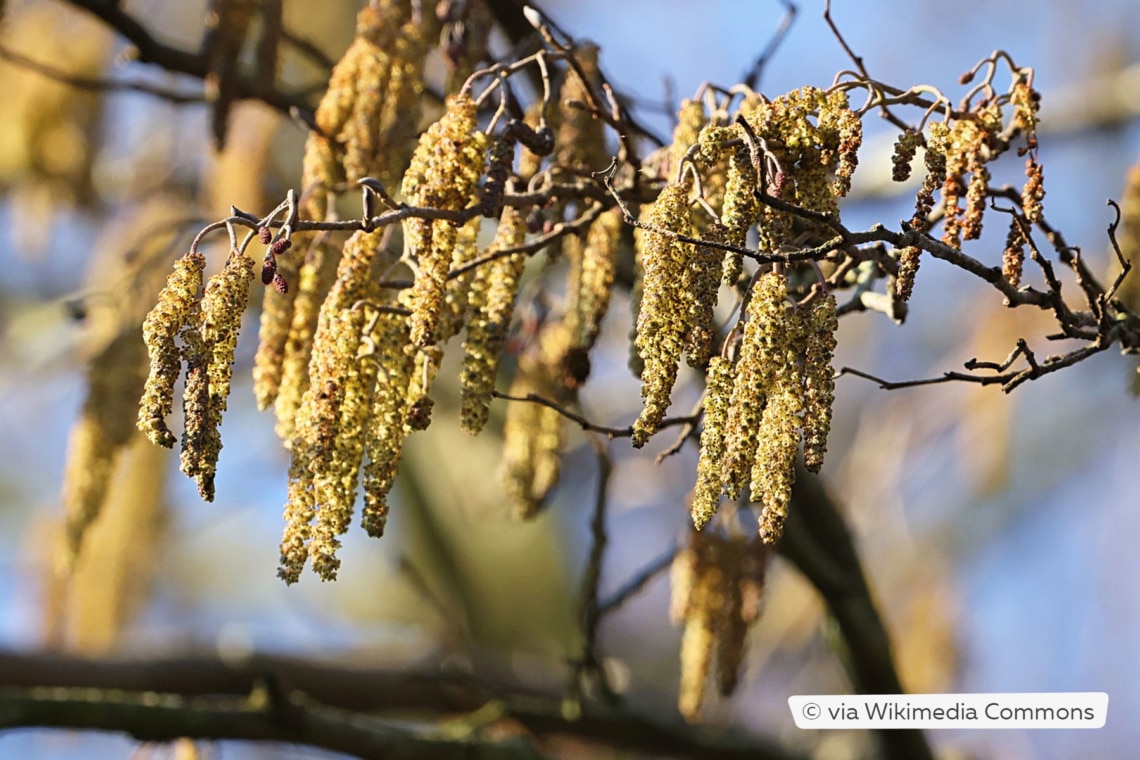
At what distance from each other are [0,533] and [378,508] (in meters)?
9.80

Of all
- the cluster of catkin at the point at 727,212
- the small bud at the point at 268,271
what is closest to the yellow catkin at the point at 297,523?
the small bud at the point at 268,271

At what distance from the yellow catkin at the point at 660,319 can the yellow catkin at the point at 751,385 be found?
7cm

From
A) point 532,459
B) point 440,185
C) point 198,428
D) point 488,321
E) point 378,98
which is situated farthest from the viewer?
point 532,459

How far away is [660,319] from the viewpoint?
1.40 metres

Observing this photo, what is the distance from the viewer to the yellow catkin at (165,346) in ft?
4.41

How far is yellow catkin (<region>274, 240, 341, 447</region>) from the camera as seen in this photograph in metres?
1.77

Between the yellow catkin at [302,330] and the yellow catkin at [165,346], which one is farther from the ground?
the yellow catkin at [302,330]

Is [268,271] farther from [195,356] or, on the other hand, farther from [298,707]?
[298,707]

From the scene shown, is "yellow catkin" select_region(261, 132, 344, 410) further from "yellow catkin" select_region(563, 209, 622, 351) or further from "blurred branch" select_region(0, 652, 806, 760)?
"blurred branch" select_region(0, 652, 806, 760)

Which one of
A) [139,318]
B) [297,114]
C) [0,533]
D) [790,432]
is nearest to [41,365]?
[139,318]

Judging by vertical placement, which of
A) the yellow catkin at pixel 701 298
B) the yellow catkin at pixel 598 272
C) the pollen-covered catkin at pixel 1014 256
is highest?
the yellow catkin at pixel 598 272

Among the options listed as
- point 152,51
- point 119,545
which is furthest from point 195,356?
point 119,545

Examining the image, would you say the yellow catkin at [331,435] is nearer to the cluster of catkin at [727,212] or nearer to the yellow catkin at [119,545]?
the cluster of catkin at [727,212]

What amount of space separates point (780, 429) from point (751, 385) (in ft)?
0.20
